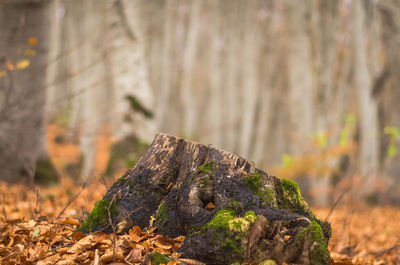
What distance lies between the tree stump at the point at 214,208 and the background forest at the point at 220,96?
1.45 feet

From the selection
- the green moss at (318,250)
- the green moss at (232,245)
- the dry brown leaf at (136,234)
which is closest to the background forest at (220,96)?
the dry brown leaf at (136,234)

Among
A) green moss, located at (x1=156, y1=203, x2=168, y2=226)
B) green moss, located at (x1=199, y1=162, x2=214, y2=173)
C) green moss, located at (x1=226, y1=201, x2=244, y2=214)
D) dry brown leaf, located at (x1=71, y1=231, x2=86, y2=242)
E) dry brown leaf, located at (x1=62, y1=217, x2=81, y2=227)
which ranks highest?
green moss, located at (x1=199, y1=162, x2=214, y2=173)

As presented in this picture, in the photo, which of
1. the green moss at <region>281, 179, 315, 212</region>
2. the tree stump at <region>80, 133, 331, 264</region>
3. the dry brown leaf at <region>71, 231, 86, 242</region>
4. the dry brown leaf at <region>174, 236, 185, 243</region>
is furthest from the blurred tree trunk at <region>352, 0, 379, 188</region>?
the dry brown leaf at <region>71, 231, 86, 242</region>

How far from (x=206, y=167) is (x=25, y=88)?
476 centimetres

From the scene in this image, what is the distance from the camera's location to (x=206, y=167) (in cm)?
248

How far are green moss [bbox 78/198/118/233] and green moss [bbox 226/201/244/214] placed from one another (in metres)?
0.82

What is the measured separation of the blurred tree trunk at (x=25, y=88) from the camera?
5746 millimetres

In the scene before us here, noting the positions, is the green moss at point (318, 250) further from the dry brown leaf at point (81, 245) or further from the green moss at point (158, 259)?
the dry brown leaf at point (81, 245)

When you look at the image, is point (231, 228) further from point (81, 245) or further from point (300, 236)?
point (81, 245)

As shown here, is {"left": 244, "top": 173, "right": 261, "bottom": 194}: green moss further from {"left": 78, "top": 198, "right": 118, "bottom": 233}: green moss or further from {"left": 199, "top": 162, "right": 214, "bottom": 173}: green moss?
{"left": 78, "top": 198, "right": 118, "bottom": 233}: green moss

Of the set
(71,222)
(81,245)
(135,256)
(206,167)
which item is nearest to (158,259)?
(135,256)

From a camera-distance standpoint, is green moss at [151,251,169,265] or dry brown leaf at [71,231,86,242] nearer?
green moss at [151,251,169,265]

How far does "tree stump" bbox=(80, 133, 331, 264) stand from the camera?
6.73 ft

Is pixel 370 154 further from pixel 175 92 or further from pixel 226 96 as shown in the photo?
pixel 175 92
